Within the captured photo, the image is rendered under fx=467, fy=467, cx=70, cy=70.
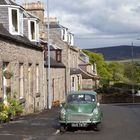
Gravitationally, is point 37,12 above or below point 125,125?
above

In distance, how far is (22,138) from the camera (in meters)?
16.6

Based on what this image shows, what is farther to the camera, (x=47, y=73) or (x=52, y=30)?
(x=52, y=30)

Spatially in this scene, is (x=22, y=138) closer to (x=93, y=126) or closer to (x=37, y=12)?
(x=93, y=126)

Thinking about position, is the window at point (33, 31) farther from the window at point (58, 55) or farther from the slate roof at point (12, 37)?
the window at point (58, 55)

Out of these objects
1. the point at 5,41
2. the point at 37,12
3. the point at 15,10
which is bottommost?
the point at 5,41

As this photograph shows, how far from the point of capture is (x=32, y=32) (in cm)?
3538

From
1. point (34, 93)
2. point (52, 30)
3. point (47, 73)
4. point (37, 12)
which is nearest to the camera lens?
Answer: point (34, 93)

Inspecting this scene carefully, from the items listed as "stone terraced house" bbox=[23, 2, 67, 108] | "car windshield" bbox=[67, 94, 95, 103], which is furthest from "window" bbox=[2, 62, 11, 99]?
"stone terraced house" bbox=[23, 2, 67, 108]

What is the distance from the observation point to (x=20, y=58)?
1110 inches

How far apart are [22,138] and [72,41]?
50711 millimetres

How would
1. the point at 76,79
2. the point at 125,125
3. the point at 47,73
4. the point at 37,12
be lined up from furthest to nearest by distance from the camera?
1. the point at 76,79
2. the point at 37,12
3. the point at 47,73
4. the point at 125,125

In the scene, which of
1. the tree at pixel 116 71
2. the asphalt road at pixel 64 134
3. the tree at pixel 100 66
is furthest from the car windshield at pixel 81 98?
the tree at pixel 116 71

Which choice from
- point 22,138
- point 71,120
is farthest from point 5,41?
point 22,138

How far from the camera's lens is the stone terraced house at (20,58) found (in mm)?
24797
